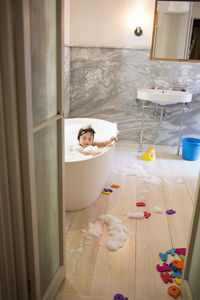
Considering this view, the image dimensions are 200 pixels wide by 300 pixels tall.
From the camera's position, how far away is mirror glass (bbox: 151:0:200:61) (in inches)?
149

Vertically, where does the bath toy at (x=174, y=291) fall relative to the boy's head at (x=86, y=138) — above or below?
below

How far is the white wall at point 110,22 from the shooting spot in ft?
13.0

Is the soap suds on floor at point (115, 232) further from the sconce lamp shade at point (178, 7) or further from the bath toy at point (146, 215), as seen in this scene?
the sconce lamp shade at point (178, 7)

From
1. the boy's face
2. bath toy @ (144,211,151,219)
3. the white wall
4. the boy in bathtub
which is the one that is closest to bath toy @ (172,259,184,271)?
bath toy @ (144,211,151,219)

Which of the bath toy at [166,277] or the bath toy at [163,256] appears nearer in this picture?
the bath toy at [166,277]

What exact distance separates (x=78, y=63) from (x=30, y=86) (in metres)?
3.42

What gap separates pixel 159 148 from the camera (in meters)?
4.31

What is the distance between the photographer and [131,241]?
2.05 metres

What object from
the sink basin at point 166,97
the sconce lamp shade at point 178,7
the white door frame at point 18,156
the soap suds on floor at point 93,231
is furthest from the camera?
the sconce lamp shade at point 178,7

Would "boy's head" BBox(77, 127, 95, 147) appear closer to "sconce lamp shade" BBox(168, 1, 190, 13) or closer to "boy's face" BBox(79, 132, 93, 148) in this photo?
"boy's face" BBox(79, 132, 93, 148)

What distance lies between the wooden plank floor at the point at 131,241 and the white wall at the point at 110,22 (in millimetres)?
1968

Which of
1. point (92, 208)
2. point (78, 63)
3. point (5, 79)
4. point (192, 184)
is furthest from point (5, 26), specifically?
point (78, 63)

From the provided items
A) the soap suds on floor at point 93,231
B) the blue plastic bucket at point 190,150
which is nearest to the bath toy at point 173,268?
the soap suds on floor at point 93,231

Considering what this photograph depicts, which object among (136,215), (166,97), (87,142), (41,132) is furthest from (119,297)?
(166,97)
